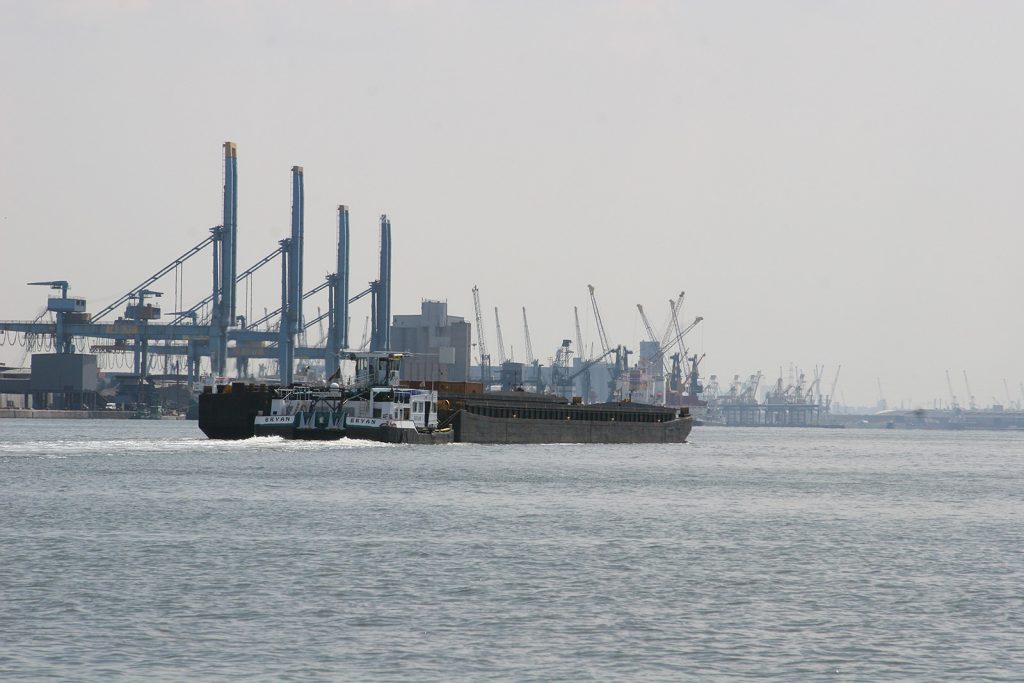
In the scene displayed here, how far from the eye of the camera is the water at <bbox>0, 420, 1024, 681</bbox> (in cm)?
2811

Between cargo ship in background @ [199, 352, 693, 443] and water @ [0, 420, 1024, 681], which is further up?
cargo ship in background @ [199, 352, 693, 443]

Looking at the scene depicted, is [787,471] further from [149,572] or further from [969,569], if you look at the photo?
[149,572]

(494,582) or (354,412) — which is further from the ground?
(354,412)

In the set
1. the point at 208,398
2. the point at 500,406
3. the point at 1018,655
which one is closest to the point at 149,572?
the point at 1018,655

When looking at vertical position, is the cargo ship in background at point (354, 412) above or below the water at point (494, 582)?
above

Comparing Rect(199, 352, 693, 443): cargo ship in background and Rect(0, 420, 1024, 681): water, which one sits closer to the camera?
Rect(0, 420, 1024, 681): water

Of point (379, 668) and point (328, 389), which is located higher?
point (328, 389)

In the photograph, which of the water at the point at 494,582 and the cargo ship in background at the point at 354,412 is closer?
the water at the point at 494,582

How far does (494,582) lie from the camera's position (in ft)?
127

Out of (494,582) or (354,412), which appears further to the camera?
(354,412)

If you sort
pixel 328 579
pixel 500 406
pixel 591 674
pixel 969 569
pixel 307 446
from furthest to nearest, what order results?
pixel 500 406 < pixel 307 446 < pixel 969 569 < pixel 328 579 < pixel 591 674

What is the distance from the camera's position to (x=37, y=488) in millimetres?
69562

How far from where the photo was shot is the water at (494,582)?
1107 inches

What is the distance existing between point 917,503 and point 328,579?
4100cm
